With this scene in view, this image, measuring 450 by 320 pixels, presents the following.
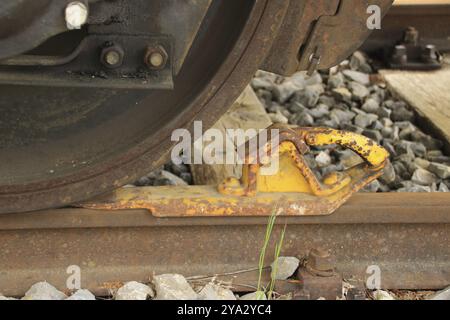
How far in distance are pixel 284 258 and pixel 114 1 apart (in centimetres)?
104

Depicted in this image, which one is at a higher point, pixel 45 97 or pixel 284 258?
pixel 45 97

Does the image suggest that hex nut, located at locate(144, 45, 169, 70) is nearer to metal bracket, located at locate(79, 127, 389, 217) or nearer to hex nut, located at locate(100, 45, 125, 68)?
hex nut, located at locate(100, 45, 125, 68)

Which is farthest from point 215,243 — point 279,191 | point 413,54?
point 413,54

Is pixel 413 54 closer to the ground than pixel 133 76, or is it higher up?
higher up

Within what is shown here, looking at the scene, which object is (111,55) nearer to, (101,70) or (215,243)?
(101,70)

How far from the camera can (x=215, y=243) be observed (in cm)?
303

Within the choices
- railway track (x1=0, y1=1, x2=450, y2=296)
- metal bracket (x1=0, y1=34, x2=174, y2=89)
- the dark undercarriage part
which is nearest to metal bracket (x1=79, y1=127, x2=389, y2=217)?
railway track (x1=0, y1=1, x2=450, y2=296)

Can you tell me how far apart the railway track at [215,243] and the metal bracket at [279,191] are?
4 cm

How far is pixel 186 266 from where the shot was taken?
302cm

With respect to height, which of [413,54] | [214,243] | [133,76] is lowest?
[214,243]

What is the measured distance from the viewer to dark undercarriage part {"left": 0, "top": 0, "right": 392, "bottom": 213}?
254cm

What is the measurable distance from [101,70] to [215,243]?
0.78 meters
